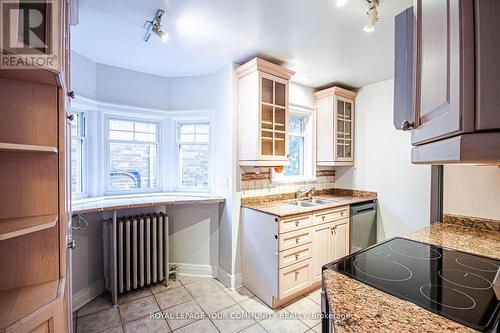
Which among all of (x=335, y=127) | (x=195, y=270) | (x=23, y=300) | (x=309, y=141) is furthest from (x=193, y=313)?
(x=335, y=127)

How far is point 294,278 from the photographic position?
227 centimetres

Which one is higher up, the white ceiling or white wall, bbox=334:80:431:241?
the white ceiling

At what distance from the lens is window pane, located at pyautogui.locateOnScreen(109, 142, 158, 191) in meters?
2.70

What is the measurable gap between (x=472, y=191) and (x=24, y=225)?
2665mm

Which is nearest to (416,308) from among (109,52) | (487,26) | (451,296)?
(451,296)

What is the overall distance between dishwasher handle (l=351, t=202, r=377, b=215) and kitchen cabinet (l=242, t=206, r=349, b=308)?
0.27 metres

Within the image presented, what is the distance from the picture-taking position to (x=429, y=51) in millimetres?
649

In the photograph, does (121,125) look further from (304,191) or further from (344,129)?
(344,129)

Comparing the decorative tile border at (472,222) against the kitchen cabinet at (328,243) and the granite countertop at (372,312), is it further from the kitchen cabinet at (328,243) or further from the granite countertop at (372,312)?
the granite countertop at (372,312)

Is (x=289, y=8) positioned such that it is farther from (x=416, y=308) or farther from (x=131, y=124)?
(x=131, y=124)

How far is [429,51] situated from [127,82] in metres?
2.92

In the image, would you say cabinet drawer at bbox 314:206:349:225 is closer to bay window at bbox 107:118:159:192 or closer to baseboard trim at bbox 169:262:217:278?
baseboard trim at bbox 169:262:217:278

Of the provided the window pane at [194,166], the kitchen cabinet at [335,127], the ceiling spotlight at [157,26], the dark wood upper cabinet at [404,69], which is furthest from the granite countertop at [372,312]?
the kitchen cabinet at [335,127]

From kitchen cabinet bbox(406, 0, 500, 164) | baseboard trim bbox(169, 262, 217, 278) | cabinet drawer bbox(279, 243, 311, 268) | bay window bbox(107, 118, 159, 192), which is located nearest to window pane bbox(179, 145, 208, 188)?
bay window bbox(107, 118, 159, 192)
